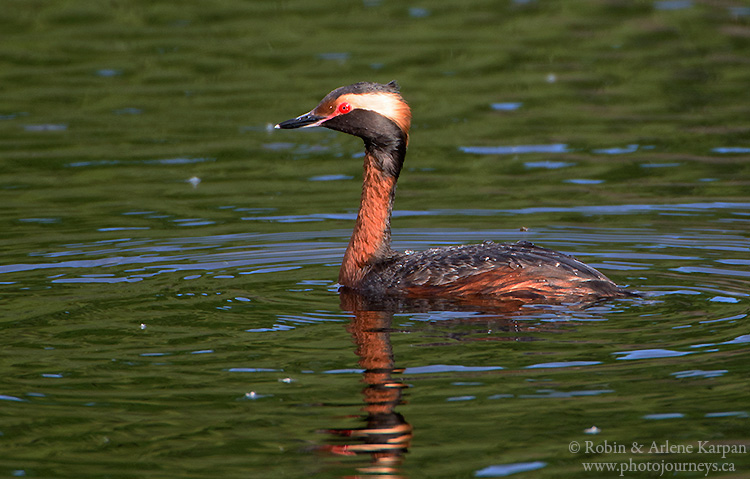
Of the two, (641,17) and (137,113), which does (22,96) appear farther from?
(641,17)

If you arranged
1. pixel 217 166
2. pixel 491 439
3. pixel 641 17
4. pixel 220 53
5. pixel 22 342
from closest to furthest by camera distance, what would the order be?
1. pixel 491 439
2. pixel 22 342
3. pixel 217 166
4. pixel 220 53
5. pixel 641 17

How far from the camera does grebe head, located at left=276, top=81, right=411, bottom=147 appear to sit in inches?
417

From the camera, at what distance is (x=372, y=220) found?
11.0 metres

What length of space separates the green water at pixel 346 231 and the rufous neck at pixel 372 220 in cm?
57

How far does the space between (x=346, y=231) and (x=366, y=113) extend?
232cm

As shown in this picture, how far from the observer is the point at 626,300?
9570 millimetres

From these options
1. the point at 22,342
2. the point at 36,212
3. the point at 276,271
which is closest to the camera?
the point at 22,342

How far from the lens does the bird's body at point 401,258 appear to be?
968 centimetres

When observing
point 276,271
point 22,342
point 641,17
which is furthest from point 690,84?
point 22,342

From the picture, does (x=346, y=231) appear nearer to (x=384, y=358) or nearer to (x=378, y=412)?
(x=384, y=358)

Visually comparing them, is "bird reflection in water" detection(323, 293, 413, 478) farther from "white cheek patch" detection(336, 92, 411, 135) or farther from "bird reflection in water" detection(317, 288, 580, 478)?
"white cheek patch" detection(336, 92, 411, 135)

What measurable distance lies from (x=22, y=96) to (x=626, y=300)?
1167cm

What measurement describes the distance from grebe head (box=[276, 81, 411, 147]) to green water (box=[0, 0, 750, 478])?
143cm

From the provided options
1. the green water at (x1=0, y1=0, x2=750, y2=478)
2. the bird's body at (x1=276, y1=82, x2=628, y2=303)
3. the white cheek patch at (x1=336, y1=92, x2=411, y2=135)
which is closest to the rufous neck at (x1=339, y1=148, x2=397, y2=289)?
the bird's body at (x1=276, y1=82, x2=628, y2=303)
